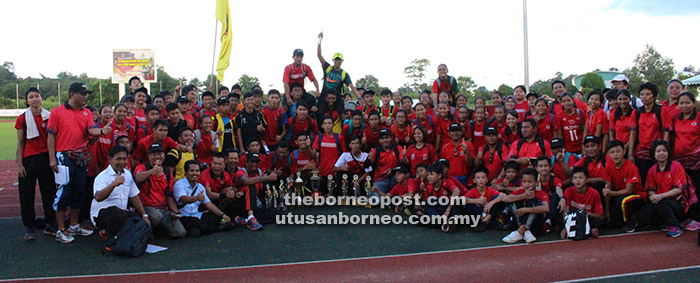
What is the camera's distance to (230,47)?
435 inches

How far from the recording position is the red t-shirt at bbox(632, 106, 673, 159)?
20.5 ft

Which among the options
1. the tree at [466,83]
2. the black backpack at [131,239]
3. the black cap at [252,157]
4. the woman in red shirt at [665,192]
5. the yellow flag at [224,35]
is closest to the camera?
the black backpack at [131,239]

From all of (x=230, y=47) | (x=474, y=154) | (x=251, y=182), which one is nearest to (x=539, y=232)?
(x=474, y=154)

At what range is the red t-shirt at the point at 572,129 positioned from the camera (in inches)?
289

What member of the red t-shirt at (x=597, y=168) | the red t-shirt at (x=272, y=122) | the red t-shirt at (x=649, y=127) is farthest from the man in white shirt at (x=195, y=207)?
the red t-shirt at (x=649, y=127)

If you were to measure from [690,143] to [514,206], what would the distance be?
2.32 meters

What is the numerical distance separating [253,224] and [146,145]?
1.79 metres

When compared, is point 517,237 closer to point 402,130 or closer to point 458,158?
point 458,158

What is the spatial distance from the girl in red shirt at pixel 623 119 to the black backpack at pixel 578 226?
1.63 meters

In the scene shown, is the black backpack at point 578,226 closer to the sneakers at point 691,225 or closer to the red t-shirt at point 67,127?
the sneakers at point 691,225

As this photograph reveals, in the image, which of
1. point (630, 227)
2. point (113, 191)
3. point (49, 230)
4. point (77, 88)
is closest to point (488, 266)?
point (630, 227)

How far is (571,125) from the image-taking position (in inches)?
289

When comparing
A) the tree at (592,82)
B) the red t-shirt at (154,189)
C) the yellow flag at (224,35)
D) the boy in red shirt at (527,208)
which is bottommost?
the boy in red shirt at (527,208)

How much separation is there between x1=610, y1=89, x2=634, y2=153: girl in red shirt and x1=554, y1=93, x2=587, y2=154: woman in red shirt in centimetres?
60
